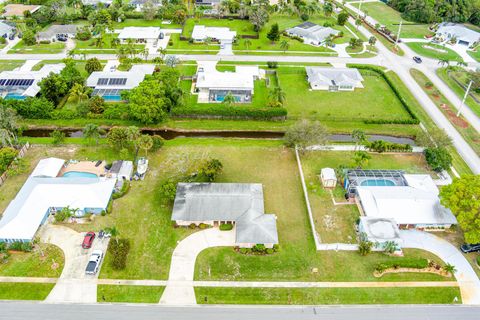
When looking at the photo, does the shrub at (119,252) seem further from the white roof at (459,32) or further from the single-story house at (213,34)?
the white roof at (459,32)

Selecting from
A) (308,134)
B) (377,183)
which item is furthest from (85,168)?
(377,183)

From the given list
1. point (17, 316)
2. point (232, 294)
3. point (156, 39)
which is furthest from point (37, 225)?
point (156, 39)

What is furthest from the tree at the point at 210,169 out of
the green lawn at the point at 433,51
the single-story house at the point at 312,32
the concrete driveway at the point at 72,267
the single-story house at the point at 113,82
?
the green lawn at the point at 433,51

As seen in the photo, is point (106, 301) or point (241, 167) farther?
point (241, 167)

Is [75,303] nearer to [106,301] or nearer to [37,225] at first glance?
[106,301]

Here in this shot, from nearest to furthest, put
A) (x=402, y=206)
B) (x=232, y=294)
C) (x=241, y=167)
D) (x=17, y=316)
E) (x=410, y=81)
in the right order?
(x=17, y=316), (x=232, y=294), (x=402, y=206), (x=241, y=167), (x=410, y=81)

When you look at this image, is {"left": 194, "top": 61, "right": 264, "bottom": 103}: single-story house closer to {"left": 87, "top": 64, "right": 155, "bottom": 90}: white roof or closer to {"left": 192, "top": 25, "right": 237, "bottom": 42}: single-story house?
{"left": 87, "top": 64, "right": 155, "bottom": 90}: white roof

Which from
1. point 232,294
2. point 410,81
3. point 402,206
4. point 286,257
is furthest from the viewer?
point 410,81
